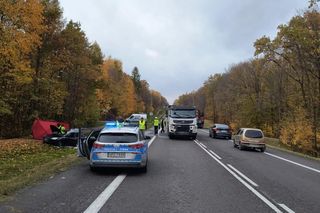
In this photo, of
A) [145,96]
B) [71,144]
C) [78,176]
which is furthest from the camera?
[145,96]

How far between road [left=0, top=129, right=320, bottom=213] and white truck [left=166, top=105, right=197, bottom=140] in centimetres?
1854

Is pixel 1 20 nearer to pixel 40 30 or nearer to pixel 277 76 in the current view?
pixel 40 30

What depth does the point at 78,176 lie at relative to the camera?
13.2 metres

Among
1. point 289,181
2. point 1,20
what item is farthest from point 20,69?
point 289,181

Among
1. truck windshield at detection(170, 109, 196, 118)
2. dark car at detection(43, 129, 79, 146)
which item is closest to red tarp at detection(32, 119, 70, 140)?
dark car at detection(43, 129, 79, 146)

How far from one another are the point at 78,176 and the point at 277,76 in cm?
4694

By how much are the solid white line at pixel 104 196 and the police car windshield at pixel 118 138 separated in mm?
1348

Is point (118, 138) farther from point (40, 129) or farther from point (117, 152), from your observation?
point (40, 129)

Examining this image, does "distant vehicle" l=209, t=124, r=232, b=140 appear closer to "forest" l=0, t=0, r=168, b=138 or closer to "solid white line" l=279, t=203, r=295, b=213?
"forest" l=0, t=0, r=168, b=138

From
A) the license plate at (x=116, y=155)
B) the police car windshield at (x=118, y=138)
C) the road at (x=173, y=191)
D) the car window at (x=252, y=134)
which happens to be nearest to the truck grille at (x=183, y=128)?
the car window at (x=252, y=134)

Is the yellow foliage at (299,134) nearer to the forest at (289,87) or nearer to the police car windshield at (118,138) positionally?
→ the forest at (289,87)

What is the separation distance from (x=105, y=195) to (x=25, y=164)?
9454 mm

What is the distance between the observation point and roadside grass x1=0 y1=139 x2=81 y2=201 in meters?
11.7

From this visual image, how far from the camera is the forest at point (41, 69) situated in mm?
30125
